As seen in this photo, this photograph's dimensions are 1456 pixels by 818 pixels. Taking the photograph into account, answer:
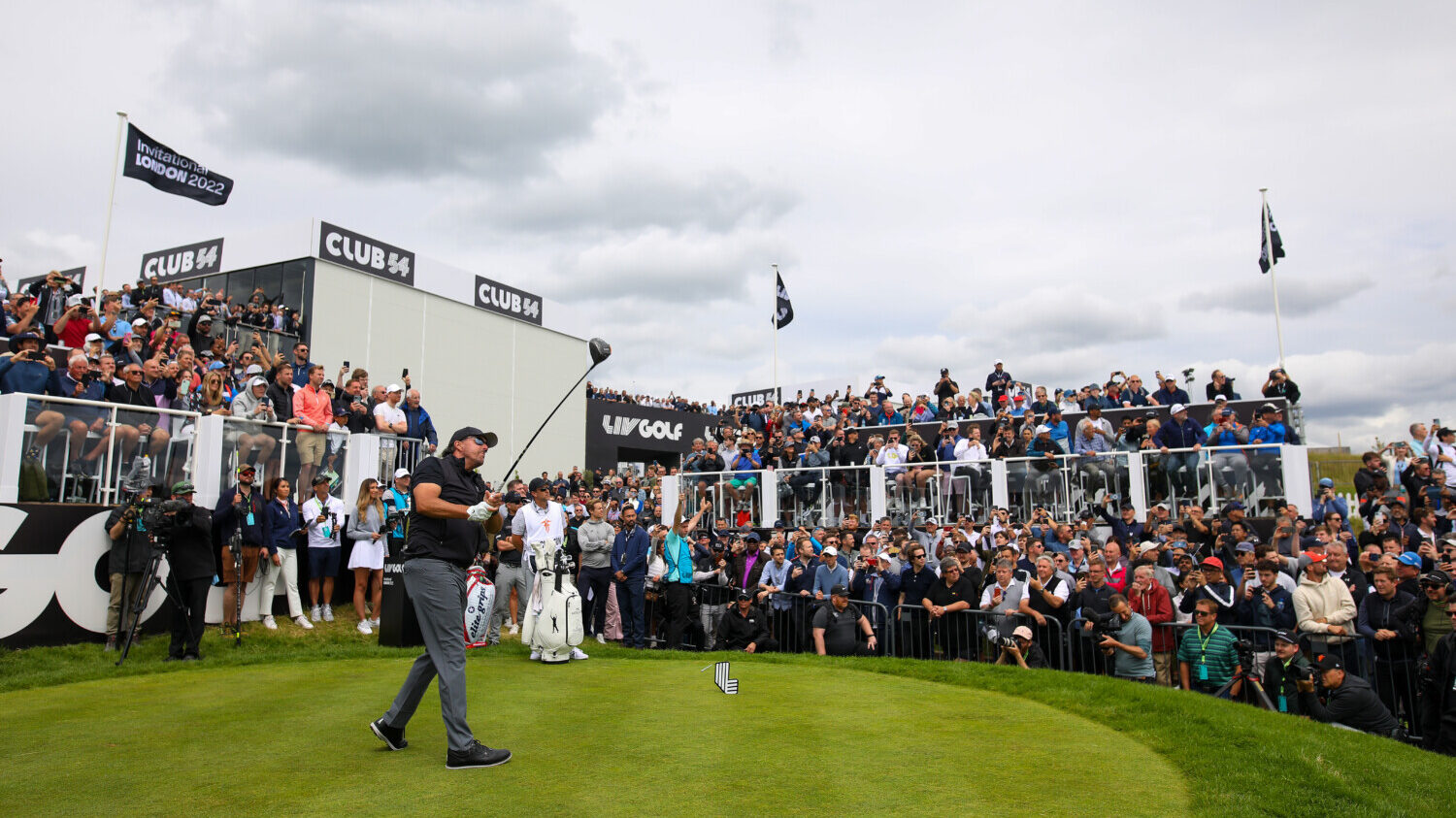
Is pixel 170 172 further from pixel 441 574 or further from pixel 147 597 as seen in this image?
pixel 441 574

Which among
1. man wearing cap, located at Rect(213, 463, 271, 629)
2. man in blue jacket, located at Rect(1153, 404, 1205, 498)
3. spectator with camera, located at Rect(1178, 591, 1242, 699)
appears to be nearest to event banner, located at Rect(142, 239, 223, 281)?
man wearing cap, located at Rect(213, 463, 271, 629)

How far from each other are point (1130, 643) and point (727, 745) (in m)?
6.10

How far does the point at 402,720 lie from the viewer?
6.11m

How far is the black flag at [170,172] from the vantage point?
18281 mm

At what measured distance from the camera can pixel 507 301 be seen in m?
38.2

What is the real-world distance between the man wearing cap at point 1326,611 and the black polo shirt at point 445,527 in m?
8.43

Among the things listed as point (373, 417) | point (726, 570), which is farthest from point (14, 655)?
point (726, 570)

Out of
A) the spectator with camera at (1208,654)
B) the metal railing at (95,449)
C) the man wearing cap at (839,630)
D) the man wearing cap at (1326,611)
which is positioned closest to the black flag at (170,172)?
the metal railing at (95,449)

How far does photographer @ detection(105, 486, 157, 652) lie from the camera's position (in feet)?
37.6

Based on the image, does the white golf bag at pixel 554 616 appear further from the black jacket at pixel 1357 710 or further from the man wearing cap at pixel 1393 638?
the man wearing cap at pixel 1393 638

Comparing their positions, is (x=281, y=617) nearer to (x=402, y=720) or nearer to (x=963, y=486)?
(x=402, y=720)

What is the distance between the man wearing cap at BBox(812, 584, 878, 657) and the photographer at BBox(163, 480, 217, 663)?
766 centimetres

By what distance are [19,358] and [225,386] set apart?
11.8ft

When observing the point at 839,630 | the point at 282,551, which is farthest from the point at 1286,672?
the point at 282,551
